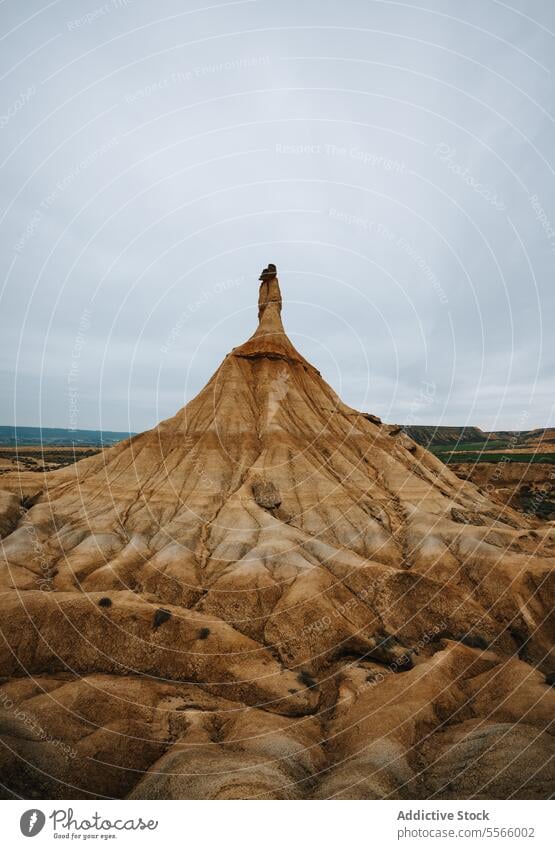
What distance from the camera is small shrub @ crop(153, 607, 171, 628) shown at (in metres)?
24.2

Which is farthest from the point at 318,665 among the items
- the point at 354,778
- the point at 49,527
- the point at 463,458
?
the point at 463,458

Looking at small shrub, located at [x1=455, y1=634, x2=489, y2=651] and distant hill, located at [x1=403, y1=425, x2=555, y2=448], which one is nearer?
small shrub, located at [x1=455, y1=634, x2=489, y2=651]

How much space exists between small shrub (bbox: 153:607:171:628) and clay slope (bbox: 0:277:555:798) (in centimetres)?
17

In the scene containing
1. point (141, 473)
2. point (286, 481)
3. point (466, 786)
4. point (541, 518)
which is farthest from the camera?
point (541, 518)

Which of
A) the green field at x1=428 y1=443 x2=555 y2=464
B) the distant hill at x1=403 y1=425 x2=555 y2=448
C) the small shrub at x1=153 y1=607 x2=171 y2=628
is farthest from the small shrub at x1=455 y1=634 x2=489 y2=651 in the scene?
the distant hill at x1=403 y1=425 x2=555 y2=448

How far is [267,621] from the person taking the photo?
25.8 meters

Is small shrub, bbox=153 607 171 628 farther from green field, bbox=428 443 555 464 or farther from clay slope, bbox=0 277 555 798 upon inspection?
green field, bbox=428 443 555 464

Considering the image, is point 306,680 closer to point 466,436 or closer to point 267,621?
point 267,621

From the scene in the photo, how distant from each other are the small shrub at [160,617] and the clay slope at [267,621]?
0.17m

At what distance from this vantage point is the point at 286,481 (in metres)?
38.6

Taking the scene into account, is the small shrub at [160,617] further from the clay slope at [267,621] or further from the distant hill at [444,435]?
the distant hill at [444,435]

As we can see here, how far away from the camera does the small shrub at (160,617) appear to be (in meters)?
24.2

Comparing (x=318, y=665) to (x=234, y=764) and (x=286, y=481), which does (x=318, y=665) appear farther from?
(x=286, y=481)
